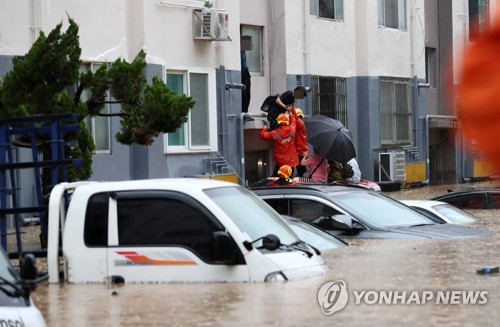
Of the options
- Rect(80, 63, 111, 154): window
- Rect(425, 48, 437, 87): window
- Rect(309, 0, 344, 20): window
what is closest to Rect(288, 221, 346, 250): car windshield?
Rect(80, 63, 111, 154): window

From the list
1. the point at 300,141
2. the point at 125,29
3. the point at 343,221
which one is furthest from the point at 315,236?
the point at 125,29

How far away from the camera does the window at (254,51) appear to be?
28.4 metres

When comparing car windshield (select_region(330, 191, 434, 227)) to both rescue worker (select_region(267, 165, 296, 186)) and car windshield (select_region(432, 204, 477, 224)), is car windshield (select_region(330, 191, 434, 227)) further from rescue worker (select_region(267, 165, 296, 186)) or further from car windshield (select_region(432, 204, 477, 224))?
car windshield (select_region(432, 204, 477, 224))

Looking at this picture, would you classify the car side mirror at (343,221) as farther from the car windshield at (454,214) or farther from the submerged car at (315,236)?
the car windshield at (454,214)

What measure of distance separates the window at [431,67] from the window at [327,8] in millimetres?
6911

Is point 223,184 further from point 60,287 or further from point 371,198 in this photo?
point 371,198

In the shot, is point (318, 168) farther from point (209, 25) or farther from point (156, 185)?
point (156, 185)

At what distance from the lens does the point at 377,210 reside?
45.4ft

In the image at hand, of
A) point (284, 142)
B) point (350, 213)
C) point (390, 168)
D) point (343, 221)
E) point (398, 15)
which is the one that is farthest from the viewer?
point (398, 15)

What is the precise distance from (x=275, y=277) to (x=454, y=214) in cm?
958

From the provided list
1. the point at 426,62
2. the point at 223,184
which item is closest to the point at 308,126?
the point at 223,184

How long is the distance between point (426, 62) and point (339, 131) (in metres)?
17.6

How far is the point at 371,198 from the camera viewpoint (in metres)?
14.2

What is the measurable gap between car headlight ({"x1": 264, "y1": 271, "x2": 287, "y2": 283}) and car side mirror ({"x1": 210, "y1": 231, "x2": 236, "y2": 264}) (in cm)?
29
